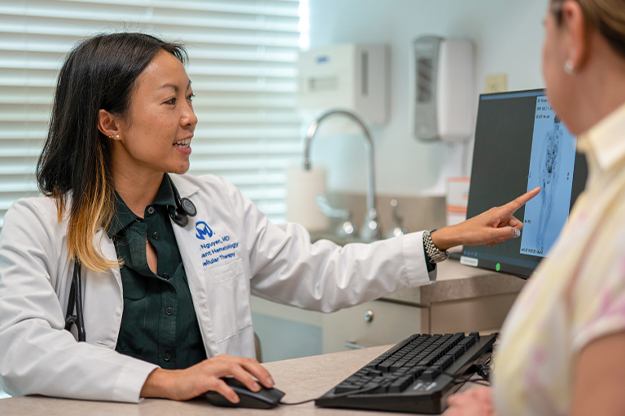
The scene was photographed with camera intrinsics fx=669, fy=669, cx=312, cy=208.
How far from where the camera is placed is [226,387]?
3.24 feet

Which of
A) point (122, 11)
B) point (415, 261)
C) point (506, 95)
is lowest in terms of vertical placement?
point (415, 261)

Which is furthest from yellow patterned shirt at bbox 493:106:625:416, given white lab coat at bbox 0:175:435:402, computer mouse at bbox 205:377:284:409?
white lab coat at bbox 0:175:435:402

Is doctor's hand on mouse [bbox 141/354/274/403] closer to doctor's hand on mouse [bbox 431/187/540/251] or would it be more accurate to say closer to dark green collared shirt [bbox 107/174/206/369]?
dark green collared shirt [bbox 107/174/206/369]

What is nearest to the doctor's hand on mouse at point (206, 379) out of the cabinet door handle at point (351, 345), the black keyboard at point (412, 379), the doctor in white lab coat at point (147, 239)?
the black keyboard at point (412, 379)

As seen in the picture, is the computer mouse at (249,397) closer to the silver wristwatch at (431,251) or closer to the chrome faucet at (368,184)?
the silver wristwatch at (431,251)

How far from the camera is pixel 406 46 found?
2.49 metres

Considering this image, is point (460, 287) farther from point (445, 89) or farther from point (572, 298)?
point (572, 298)

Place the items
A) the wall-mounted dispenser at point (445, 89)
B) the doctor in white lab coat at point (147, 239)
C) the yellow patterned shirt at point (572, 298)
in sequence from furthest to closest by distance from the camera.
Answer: the wall-mounted dispenser at point (445, 89), the doctor in white lab coat at point (147, 239), the yellow patterned shirt at point (572, 298)

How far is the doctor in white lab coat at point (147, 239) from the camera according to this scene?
130 centimetres

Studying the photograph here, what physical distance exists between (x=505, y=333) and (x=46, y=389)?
0.78 meters

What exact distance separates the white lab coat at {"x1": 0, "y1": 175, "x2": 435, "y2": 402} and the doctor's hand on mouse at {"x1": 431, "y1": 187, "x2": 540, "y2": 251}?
10 centimetres

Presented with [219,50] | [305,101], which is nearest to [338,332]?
[305,101]

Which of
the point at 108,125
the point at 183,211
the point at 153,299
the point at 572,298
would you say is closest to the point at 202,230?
the point at 183,211

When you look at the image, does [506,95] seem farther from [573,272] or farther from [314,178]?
[314,178]
